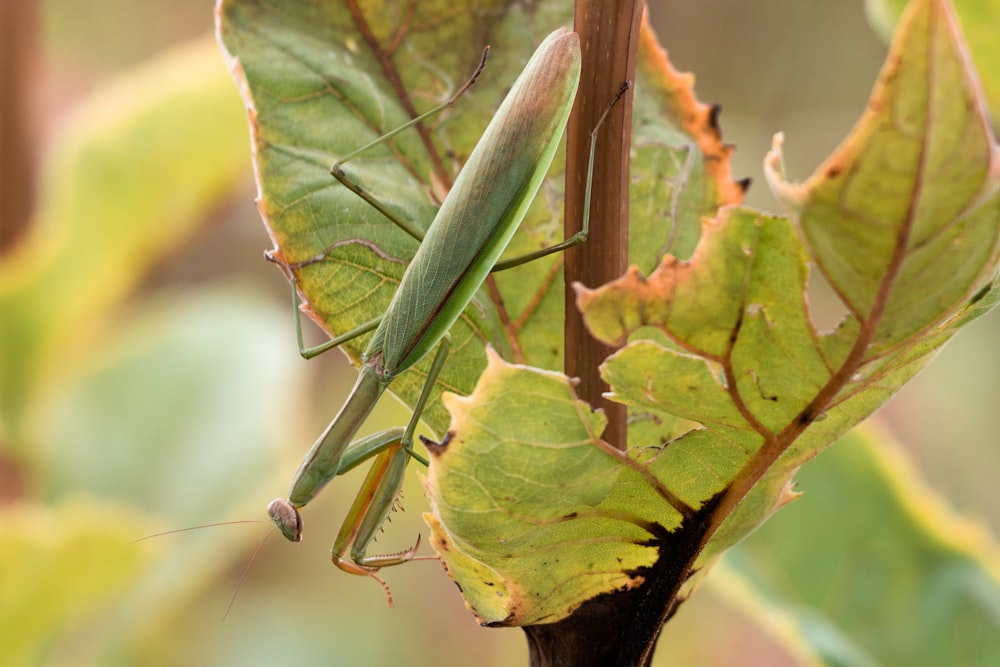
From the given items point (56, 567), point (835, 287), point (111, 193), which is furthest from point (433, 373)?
point (111, 193)

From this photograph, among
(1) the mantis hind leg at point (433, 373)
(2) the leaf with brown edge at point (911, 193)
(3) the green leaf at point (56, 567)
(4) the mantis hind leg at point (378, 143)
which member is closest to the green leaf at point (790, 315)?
(2) the leaf with brown edge at point (911, 193)

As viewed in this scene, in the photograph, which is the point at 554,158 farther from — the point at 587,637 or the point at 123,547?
the point at 123,547

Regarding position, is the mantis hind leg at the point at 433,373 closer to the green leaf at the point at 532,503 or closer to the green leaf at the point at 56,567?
the green leaf at the point at 532,503

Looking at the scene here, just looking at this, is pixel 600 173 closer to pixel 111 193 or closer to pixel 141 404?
pixel 111 193

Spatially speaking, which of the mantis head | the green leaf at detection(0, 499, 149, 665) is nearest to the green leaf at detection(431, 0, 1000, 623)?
the mantis head

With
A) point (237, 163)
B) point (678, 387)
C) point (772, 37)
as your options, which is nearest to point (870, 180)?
point (678, 387)
